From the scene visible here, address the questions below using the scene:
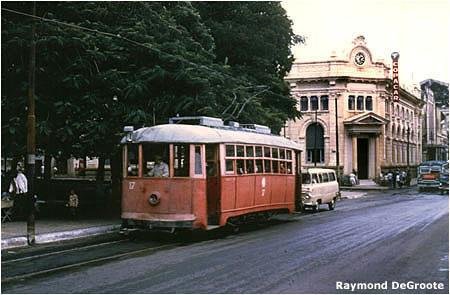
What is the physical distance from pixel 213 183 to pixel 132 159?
1.94 m

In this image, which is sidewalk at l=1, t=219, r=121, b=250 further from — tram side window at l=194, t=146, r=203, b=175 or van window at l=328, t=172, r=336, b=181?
van window at l=328, t=172, r=336, b=181

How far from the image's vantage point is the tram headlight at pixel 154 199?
13742 millimetres

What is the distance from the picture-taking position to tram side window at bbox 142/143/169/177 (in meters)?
13.9

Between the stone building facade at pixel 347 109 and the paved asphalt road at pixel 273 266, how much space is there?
35442 millimetres

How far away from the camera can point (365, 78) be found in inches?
1997

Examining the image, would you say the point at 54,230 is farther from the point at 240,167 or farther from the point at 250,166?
the point at 250,166

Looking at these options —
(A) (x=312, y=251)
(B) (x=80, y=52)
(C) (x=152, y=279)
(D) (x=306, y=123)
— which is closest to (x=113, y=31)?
(B) (x=80, y=52)

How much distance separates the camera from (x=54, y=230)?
49.8 feet

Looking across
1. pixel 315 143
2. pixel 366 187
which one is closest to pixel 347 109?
pixel 315 143

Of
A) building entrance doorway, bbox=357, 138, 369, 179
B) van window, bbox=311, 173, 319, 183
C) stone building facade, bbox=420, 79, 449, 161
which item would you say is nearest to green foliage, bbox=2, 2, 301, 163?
van window, bbox=311, 173, 319, 183

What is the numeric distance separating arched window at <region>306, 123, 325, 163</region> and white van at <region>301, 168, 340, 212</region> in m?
25.3

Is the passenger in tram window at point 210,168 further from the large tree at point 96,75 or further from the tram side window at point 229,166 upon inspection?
the large tree at point 96,75

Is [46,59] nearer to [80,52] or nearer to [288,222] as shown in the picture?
[80,52]

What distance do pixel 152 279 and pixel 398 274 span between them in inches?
140
